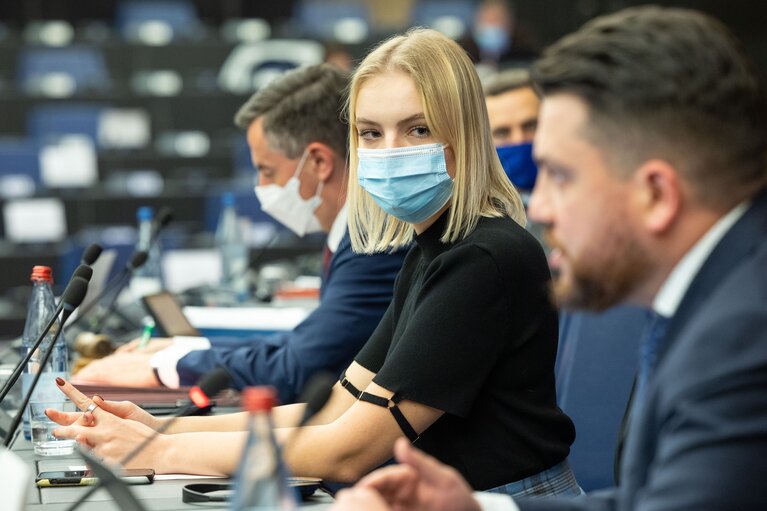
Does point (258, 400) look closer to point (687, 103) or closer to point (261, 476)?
point (261, 476)

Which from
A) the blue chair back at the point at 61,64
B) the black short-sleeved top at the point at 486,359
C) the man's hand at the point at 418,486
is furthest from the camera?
the blue chair back at the point at 61,64

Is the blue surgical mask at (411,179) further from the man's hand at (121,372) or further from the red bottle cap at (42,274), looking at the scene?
the man's hand at (121,372)

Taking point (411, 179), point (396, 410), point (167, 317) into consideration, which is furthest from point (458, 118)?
point (167, 317)

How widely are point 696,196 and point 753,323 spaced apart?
0.51 feet

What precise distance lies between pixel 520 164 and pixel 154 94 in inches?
192

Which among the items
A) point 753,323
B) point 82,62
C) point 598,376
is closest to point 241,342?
point 598,376

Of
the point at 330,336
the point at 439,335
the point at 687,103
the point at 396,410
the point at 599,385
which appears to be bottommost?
the point at 599,385

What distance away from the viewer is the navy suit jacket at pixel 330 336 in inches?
96.3

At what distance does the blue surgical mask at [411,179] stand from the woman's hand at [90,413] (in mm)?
555

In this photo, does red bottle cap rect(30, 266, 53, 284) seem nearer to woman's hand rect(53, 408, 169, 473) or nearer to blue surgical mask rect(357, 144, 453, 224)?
woman's hand rect(53, 408, 169, 473)

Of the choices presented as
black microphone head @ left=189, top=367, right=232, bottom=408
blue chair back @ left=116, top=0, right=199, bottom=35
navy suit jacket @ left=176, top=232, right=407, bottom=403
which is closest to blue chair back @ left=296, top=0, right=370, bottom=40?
blue chair back @ left=116, top=0, right=199, bottom=35

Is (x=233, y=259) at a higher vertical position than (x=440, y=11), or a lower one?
lower

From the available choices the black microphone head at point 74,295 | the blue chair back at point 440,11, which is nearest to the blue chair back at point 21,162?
the blue chair back at point 440,11

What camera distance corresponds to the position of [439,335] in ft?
5.57
